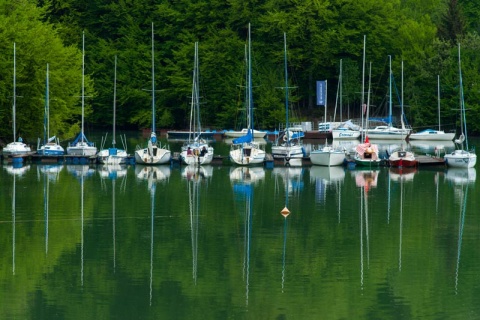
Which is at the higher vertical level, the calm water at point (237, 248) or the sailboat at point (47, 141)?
the sailboat at point (47, 141)

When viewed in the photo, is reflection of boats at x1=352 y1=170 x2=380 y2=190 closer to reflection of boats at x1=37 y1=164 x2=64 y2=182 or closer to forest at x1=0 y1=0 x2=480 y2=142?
reflection of boats at x1=37 y1=164 x2=64 y2=182

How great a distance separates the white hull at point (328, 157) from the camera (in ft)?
204

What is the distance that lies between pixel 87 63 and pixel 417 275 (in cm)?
7330

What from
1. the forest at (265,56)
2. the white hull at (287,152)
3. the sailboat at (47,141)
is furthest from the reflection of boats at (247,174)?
the forest at (265,56)

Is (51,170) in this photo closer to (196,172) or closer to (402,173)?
(196,172)

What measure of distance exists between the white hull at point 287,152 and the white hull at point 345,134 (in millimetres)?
26499

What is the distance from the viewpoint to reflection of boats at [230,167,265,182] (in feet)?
182

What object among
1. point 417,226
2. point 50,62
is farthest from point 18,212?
point 50,62

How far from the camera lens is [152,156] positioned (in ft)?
205

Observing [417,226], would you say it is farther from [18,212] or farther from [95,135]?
[95,135]

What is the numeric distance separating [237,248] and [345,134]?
185 feet

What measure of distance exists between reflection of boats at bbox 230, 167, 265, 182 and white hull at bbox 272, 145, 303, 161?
249cm

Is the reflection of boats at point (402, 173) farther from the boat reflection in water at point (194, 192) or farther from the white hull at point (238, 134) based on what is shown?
the white hull at point (238, 134)

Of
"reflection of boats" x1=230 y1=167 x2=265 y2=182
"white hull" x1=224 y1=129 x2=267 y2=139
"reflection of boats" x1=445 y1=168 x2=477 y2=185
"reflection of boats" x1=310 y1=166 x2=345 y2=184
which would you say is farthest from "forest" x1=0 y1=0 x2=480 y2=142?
"reflection of boats" x1=230 y1=167 x2=265 y2=182
